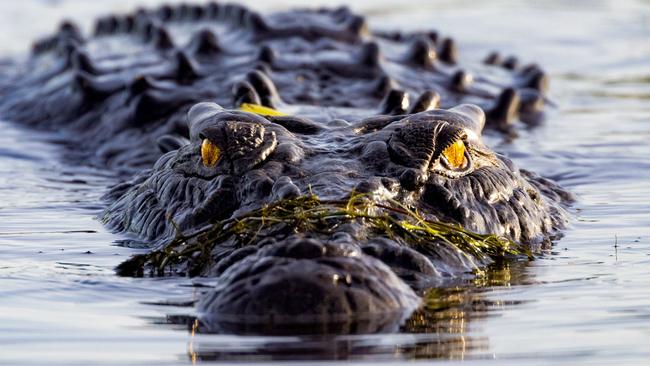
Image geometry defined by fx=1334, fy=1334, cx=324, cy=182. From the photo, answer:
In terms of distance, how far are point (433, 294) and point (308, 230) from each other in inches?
23.7

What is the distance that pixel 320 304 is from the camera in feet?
16.5

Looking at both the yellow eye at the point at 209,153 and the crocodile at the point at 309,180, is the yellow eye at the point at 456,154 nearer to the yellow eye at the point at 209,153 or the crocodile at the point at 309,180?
the crocodile at the point at 309,180

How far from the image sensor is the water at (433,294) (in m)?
4.84

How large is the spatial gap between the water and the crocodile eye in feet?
2.09

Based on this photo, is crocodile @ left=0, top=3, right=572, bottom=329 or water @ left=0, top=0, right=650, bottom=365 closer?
water @ left=0, top=0, right=650, bottom=365

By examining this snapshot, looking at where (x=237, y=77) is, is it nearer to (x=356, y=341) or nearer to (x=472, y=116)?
(x=472, y=116)

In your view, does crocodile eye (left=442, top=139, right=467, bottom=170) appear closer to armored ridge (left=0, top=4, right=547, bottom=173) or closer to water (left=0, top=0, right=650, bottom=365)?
water (left=0, top=0, right=650, bottom=365)

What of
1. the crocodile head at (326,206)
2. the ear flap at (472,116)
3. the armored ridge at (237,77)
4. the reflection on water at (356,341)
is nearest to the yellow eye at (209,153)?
the crocodile head at (326,206)

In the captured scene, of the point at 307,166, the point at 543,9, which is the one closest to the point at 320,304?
the point at 307,166

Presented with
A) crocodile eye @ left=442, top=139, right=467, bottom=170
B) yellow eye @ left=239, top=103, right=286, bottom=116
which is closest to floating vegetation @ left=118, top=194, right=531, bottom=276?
crocodile eye @ left=442, top=139, right=467, bottom=170

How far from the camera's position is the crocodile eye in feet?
22.3

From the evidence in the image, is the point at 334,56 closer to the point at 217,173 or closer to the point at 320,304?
the point at 217,173

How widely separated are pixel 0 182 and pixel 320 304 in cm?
587

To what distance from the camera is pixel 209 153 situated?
686 centimetres
